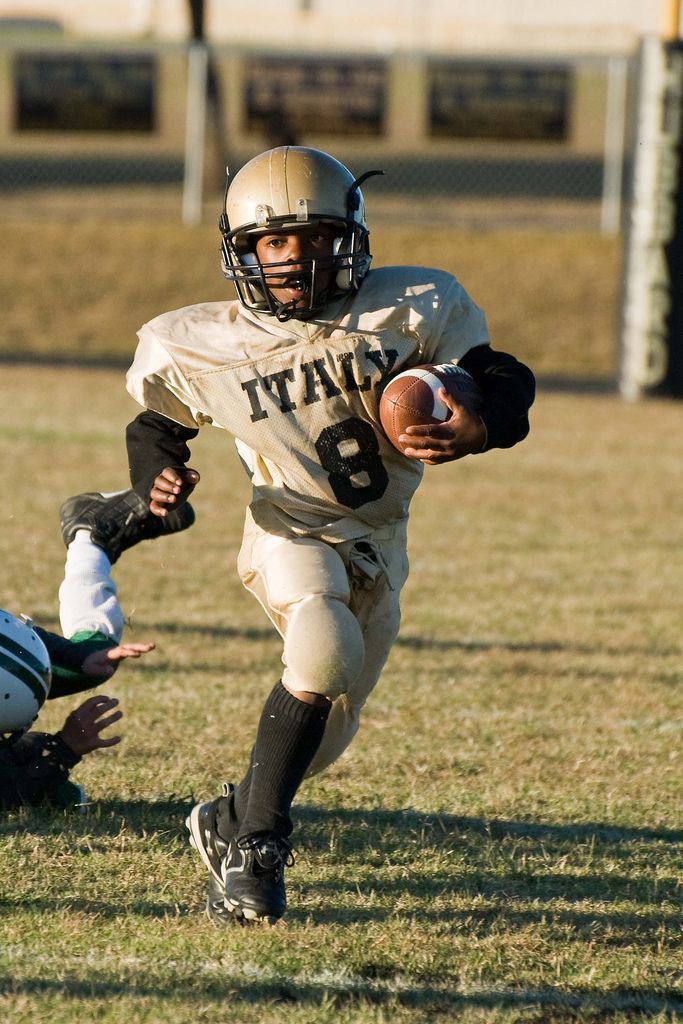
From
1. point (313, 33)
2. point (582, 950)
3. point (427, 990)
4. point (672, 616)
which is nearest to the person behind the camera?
point (427, 990)

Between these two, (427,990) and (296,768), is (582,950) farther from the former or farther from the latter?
(296,768)

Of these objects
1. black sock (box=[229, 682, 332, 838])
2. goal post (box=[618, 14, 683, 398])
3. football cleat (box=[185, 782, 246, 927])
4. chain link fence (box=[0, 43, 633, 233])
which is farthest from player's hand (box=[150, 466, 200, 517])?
chain link fence (box=[0, 43, 633, 233])

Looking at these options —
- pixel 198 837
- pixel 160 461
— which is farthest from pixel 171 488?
pixel 198 837

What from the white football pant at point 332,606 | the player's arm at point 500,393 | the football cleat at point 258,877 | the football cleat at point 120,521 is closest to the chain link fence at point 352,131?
the football cleat at point 120,521

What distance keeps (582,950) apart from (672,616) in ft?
11.6

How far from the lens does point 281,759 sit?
10.7ft

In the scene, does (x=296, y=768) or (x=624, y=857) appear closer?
(x=296, y=768)

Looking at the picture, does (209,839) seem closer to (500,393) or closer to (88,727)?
(88,727)

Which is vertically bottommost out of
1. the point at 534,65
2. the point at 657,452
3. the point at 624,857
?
the point at 657,452

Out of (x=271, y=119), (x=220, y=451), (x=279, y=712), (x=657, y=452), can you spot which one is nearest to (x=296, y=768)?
(x=279, y=712)

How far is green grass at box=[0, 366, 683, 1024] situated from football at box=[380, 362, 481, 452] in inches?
39.7

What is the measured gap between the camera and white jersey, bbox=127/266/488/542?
11.7ft

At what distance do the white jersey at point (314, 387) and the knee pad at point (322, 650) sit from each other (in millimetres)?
295

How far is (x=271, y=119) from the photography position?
19672mm
